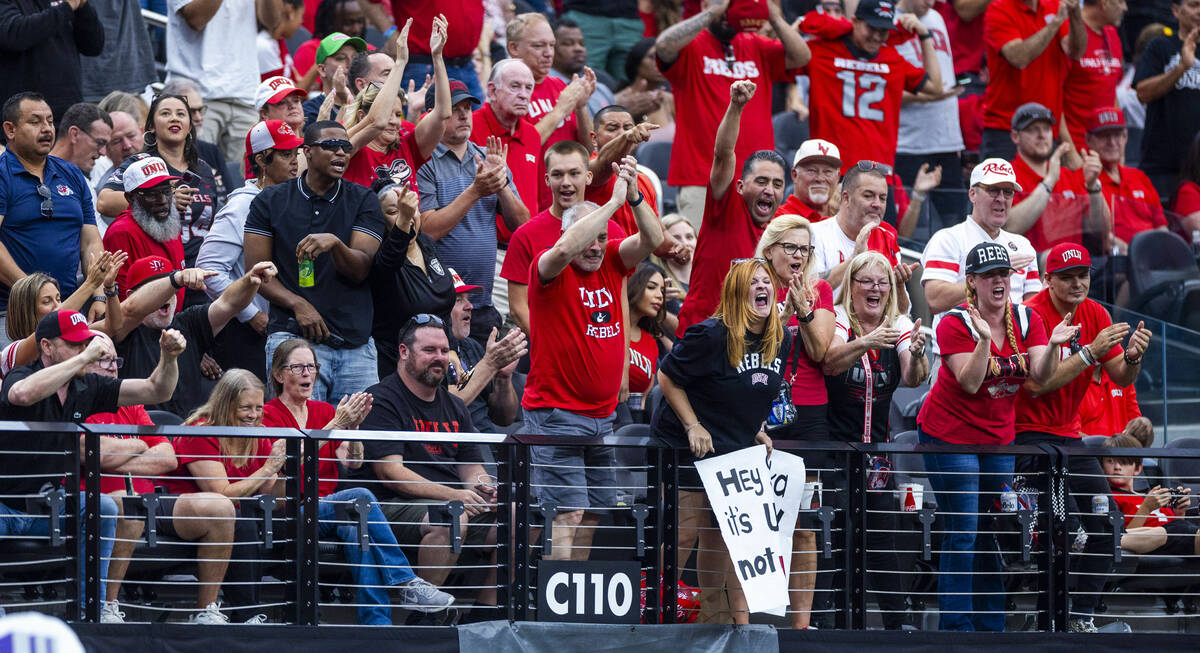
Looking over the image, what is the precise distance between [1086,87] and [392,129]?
680cm

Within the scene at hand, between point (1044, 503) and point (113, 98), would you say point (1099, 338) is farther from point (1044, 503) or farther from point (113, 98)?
point (113, 98)

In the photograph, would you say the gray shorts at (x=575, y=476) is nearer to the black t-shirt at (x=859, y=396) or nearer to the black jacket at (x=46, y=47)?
the black t-shirt at (x=859, y=396)

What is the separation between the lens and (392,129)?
32.8 feet

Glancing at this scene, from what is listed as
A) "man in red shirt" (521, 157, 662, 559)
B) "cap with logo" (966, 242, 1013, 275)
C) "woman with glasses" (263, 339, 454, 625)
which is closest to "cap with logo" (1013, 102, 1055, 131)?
"cap with logo" (966, 242, 1013, 275)

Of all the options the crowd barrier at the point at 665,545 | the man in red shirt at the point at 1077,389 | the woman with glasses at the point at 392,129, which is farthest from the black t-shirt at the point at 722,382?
the woman with glasses at the point at 392,129

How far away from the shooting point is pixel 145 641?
7281 millimetres

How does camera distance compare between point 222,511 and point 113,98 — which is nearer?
point 222,511

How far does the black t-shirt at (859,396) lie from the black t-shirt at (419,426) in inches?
69.1

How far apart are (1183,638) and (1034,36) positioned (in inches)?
258

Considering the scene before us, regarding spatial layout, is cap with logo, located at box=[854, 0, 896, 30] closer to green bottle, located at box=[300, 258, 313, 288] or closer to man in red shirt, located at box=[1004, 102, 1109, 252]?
man in red shirt, located at box=[1004, 102, 1109, 252]

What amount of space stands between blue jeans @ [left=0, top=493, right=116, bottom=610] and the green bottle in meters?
1.87

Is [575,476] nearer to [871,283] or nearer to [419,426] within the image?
[419,426]

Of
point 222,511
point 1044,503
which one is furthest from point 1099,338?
point 222,511

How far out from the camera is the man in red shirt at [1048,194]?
36.9ft
